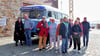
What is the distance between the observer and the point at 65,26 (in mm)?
6934

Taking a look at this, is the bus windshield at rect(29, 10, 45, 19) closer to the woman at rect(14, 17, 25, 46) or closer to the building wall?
the woman at rect(14, 17, 25, 46)

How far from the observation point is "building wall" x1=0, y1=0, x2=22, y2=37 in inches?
523

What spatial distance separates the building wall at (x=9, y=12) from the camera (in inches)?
523

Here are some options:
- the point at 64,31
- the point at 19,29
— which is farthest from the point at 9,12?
the point at 64,31

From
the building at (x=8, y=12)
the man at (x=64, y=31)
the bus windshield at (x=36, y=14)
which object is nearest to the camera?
the man at (x=64, y=31)

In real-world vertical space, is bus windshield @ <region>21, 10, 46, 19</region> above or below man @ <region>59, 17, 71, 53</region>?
above

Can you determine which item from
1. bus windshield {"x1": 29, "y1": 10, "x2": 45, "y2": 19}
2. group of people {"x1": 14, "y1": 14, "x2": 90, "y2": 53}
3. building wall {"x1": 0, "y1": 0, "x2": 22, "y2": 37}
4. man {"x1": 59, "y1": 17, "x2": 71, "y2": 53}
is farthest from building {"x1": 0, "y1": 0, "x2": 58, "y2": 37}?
man {"x1": 59, "y1": 17, "x2": 71, "y2": 53}

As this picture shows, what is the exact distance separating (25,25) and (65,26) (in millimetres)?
2906

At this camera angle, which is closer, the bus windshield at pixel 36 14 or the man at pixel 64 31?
the man at pixel 64 31

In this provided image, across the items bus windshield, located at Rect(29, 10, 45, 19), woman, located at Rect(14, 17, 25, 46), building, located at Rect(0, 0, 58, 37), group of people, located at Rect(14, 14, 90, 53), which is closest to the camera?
group of people, located at Rect(14, 14, 90, 53)

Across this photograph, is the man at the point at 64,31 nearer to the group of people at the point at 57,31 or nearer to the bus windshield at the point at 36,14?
the group of people at the point at 57,31

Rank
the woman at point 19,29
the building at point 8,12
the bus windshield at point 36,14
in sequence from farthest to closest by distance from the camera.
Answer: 1. the building at point 8,12
2. the bus windshield at point 36,14
3. the woman at point 19,29

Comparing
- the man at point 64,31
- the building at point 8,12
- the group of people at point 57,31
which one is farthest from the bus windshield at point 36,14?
the building at point 8,12

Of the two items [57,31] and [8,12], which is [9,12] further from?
[57,31]
